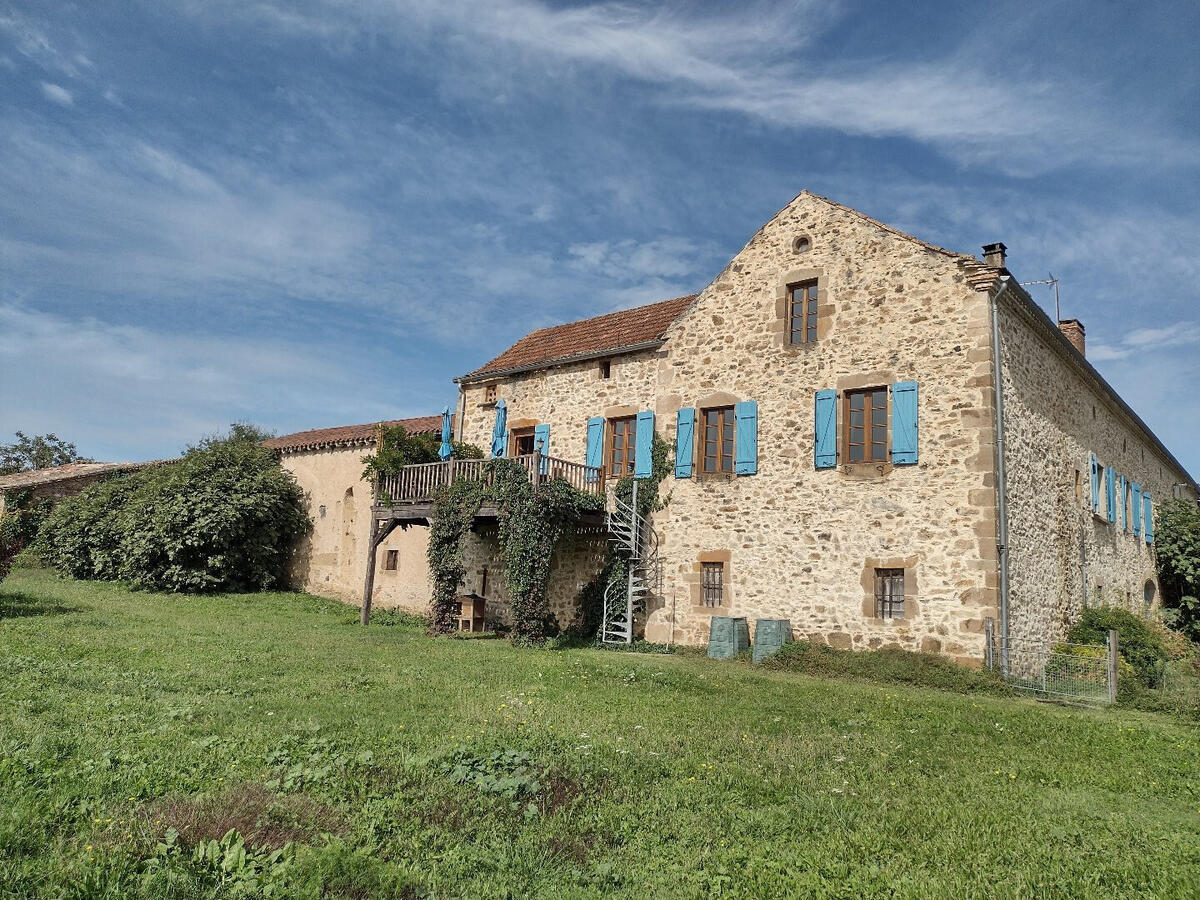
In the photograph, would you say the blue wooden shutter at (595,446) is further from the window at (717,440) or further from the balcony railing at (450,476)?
the window at (717,440)

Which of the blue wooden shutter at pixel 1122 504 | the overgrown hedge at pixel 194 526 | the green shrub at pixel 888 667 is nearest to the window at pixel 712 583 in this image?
the green shrub at pixel 888 667

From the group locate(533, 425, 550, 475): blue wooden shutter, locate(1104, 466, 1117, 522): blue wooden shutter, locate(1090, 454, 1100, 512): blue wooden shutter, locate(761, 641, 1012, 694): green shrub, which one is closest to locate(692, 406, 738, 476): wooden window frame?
locate(761, 641, 1012, 694): green shrub

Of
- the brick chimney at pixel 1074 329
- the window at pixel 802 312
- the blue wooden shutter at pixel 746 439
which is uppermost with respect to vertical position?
the brick chimney at pixel 1074 329

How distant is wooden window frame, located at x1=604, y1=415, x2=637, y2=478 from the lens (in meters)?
17.0

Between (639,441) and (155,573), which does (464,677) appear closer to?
(639,441)

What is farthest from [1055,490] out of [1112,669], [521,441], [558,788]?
[558,788]

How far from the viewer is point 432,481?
1692cm

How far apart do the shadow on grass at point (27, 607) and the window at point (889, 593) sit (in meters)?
14.7

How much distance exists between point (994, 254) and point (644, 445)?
287 inches

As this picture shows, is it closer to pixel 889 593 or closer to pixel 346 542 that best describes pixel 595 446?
pixel 889 593

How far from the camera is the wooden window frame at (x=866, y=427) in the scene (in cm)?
1362

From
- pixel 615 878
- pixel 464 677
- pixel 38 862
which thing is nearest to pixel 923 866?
pixel 615 878

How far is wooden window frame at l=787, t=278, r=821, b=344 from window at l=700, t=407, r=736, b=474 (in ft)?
6.30

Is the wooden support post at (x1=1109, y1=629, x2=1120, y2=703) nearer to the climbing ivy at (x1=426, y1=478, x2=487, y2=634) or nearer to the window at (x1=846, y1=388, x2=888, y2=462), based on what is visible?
the window at (x1=846, y1=388, x2=888, y2=462)
